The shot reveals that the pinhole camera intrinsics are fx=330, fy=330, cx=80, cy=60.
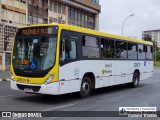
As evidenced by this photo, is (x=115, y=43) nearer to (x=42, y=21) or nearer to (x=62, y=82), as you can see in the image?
(x=62, y=82)

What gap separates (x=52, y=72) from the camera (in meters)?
11.5

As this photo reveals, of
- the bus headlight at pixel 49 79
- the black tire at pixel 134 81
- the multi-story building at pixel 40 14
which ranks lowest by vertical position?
the black tire at pixel 134 81

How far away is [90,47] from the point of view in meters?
14.0

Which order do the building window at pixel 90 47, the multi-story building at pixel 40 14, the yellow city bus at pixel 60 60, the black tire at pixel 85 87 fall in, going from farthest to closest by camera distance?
the multi-story building at pixel 40 14, the building window at pixel 90 47, the black tire at pixel 85 87, the yellow city bus at pixel 60 60

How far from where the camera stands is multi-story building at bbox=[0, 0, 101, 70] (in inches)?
1735

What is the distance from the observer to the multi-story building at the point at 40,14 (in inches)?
1735

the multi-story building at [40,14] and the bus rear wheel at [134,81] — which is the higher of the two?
the multi-story building at [40,14]

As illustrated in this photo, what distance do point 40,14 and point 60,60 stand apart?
41.0 metres

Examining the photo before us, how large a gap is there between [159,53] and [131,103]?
4932 inches

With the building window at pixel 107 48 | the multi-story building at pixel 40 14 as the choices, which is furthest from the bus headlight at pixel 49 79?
the multi-story building at pixel 40 14

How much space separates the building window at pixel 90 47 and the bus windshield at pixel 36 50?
200cm

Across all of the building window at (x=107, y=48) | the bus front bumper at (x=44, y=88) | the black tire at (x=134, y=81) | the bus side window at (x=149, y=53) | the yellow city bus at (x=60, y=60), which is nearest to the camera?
the bus front bumper at (x=44, y=88)

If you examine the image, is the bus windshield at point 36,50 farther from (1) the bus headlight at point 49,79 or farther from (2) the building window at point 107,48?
(2) the building window at point 107,48

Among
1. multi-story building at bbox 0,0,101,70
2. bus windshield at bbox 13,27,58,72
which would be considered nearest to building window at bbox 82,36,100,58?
bus windshield at bbox 13,27,58,72
